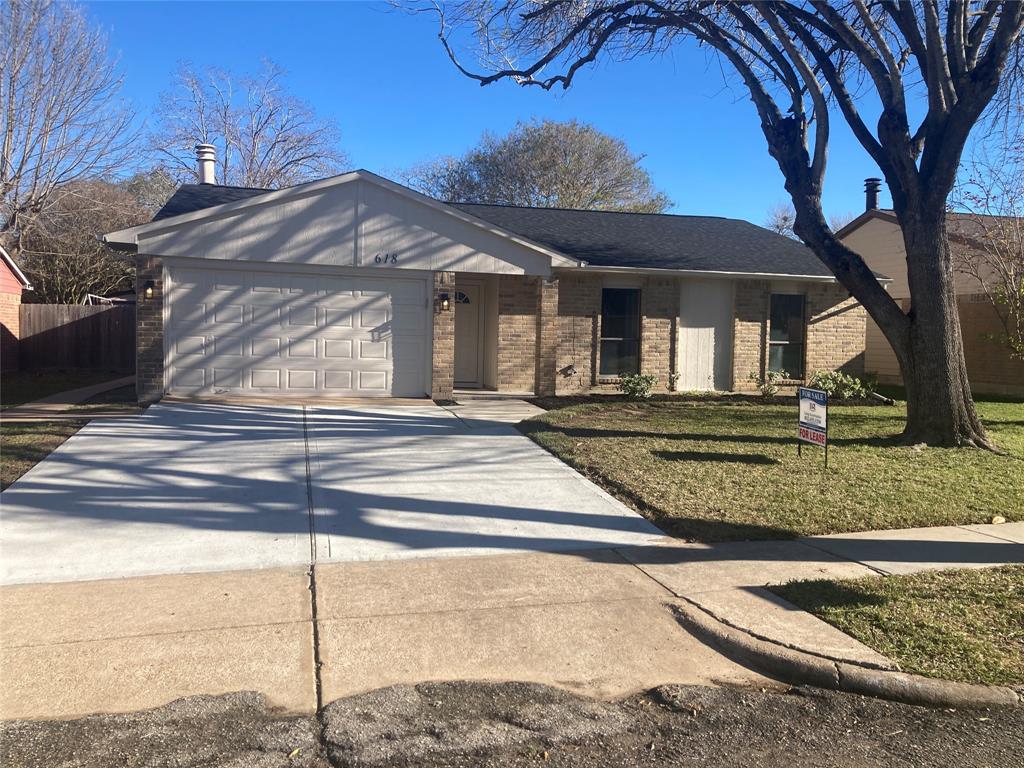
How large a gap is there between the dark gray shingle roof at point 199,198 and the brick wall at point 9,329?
24.1 ft

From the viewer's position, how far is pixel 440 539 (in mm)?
6527

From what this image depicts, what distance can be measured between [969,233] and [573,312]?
39.0ft

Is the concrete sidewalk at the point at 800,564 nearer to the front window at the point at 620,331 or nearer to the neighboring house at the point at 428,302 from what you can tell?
→ the neighboring house at the point at 428,302

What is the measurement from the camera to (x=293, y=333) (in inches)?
543

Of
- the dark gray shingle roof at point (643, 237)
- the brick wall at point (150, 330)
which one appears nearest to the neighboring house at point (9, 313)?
the dark gray shingle roof at point (643, 237)

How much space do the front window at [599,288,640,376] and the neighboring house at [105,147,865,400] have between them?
3 centimetres

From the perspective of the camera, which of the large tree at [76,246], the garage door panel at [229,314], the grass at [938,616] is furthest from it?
the large tree at [76,246]

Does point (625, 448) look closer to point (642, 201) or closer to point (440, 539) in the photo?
point (440, 539)

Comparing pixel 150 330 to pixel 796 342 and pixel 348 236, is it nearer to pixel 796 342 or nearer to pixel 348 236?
pixel 348 236

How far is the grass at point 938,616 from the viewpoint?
14.0 feet

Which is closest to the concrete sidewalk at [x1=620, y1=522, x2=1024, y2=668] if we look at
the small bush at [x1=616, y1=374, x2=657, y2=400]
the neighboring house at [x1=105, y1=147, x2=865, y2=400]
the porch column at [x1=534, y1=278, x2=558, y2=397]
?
the small bush at [x1=616, y1=374, x2=657, y2=400]

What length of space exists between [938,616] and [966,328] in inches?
700

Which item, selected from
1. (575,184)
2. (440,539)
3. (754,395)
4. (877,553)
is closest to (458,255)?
(754,395)

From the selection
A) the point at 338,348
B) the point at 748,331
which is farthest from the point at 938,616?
the point at 748,331
